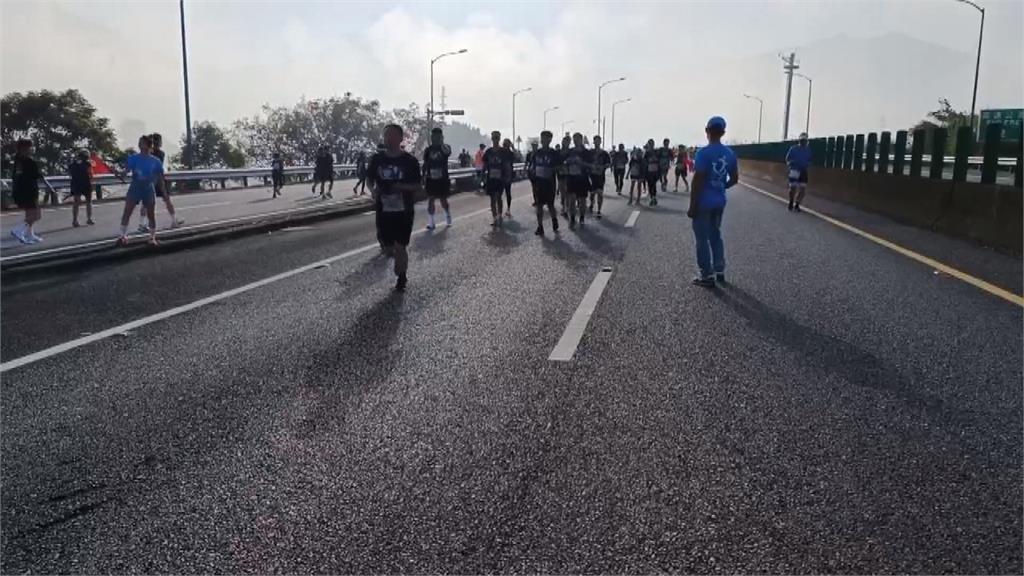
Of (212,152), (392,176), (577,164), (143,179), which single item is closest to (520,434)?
(392,176)

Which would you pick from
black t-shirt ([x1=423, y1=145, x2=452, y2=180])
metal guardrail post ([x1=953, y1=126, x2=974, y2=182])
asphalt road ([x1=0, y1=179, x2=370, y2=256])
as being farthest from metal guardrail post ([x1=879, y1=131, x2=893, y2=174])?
asphalt road ([x1=0, y1=179, x2=370, y2=256])

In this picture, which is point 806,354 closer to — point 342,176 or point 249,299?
point 249,299

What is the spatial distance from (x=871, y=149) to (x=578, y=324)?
59.4ft

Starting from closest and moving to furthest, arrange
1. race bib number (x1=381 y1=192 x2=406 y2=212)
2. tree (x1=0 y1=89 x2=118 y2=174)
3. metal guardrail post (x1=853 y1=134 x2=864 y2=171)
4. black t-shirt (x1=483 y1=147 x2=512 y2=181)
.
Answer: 1. race bib number (x1=381 y1=192 x2=406 y2=212)
2. black t-shirt (x1=483 y1=147 x2=512 y2=181)
3. metal guardrail post (x1=853 y1=134 x2=864 y2=171)
4. tree (x1=0 y1=89 x2=118 y2=174)

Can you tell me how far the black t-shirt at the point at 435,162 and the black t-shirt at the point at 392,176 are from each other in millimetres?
6567

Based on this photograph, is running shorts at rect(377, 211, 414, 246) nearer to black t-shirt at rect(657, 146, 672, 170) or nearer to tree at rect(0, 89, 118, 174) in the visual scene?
black t-shirt at rect(657, 146, 672, 170)

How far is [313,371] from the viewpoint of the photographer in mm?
5691

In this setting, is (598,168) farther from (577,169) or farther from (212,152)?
(212,152)

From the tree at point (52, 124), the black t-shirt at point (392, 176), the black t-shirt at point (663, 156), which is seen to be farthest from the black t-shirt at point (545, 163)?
Result: the tree at point (52, 124)

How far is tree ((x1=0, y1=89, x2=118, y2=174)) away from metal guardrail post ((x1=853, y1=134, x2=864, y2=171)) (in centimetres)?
5021

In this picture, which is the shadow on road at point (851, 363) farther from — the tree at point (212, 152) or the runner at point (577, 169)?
the tree at point (212, 152)

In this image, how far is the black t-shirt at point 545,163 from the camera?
50.3 ft

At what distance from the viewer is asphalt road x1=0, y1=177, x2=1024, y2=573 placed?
309 centimetres

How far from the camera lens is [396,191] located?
30.6 ft
